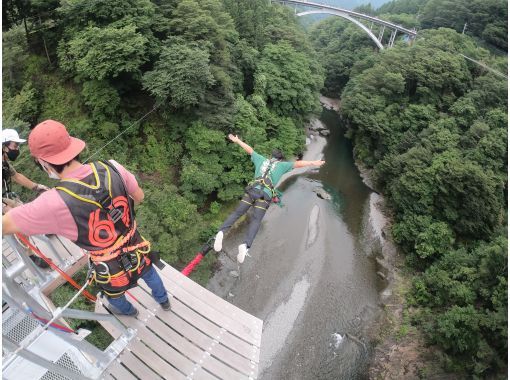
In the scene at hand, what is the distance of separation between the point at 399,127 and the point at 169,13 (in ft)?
55.1

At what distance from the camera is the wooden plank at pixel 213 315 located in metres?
4.77

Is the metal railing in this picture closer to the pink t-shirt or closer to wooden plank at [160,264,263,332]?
the pink t-shirt

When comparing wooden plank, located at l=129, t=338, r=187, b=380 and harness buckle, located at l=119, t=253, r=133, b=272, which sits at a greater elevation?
harness buckle, located at l=119, t=253, r=133, b=272

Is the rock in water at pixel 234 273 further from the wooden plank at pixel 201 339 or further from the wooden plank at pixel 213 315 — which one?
the wooden plank at pixel 201 339

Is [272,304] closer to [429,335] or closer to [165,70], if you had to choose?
[429,335]

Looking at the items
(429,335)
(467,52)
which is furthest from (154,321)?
(467,52)

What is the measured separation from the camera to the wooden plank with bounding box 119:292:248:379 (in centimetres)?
434

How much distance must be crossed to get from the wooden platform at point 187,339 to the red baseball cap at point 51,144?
8.70ft

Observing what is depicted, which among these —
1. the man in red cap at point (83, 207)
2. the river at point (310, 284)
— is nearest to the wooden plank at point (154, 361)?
the man in red cap at point (83, 207)

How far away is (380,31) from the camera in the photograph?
43281mm

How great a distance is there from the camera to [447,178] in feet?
57.4

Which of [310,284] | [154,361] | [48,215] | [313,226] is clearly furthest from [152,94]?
[48,215]

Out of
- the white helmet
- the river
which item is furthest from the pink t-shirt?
the river

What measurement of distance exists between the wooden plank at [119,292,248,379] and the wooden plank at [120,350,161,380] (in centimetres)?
23
